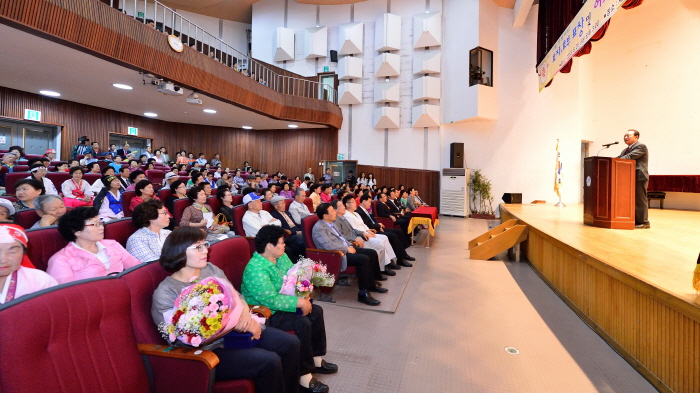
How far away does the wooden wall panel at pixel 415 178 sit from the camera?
11.6 metres

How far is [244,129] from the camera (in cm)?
1323

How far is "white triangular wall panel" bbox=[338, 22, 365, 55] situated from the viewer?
12078 millimetres

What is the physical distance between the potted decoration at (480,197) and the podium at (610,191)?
654cm

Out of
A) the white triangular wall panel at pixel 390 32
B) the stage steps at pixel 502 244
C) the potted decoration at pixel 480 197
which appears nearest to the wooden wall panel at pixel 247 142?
the white triangular wall panel at pixel 390 32

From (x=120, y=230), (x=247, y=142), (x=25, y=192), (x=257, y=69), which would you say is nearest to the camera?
(x=120, y=230)

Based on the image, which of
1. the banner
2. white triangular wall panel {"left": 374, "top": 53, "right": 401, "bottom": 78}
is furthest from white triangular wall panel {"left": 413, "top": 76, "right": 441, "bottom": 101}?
the banner

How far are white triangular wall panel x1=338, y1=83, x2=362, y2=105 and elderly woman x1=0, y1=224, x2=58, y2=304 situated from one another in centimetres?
1143

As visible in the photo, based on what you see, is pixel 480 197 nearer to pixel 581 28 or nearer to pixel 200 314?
pixel 581 28

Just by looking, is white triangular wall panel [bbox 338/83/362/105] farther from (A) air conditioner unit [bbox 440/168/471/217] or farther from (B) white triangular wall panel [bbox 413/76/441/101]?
(A) air conditioner unit [bbox 440/168/471/217]

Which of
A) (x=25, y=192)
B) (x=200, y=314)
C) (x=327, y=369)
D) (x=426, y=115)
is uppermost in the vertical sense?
(x=426, y=115)

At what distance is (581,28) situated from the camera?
494cm

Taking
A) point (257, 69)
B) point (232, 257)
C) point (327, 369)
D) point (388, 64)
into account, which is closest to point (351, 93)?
point (388, 64)

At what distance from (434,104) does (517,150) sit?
3043 millimetres

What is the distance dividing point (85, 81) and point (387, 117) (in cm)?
827
